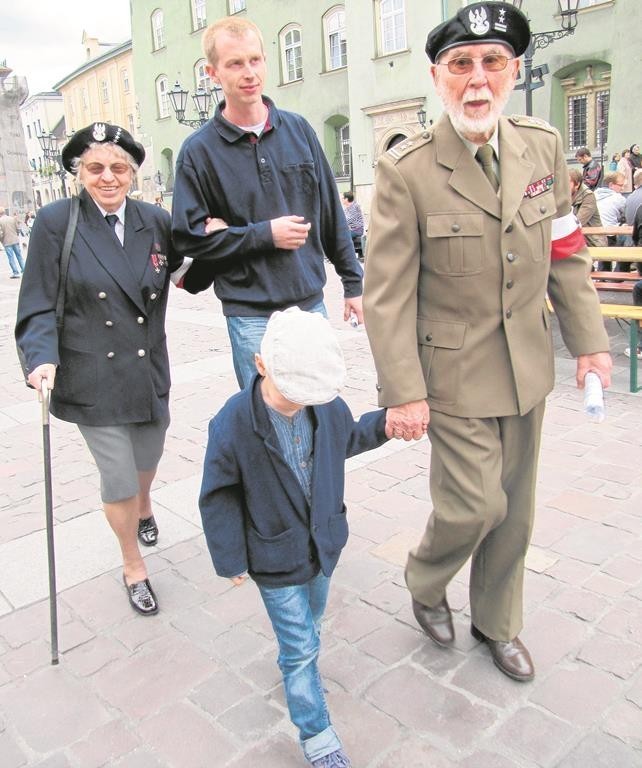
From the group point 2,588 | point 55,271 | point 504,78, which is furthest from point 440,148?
point 2,588

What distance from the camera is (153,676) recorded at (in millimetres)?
2756

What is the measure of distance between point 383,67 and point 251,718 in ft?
81.7

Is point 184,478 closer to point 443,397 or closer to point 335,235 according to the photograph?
point 335,235

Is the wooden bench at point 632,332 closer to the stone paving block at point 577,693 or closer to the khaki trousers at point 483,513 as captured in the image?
the khaki trousers at point 483,513

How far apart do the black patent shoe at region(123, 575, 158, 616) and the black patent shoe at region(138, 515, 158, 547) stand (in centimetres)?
51

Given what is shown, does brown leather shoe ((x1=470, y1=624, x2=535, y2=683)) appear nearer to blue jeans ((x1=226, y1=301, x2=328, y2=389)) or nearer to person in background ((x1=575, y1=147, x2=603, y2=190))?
blue jeans ((x1=226, y1=301, x2=328, y2=389))

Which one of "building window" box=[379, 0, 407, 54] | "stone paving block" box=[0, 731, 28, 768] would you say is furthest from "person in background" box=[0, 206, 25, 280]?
"stone paving block" box=[0, 731, 28, 768]

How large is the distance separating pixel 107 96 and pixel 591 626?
183 ft

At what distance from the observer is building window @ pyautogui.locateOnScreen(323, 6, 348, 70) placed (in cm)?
2723

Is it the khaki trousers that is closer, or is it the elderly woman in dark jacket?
the khaki trousers

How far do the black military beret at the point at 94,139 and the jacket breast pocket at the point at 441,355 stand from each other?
1475mm

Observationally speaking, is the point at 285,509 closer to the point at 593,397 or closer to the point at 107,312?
the point at 593,397

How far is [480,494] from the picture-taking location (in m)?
2.41

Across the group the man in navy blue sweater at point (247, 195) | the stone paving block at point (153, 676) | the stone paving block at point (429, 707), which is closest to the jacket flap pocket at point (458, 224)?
the man in navy blue sweater at point (247, 195)
